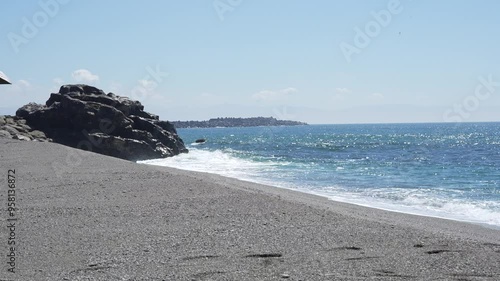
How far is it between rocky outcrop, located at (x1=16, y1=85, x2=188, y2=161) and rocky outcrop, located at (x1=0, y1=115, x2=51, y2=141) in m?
1.04

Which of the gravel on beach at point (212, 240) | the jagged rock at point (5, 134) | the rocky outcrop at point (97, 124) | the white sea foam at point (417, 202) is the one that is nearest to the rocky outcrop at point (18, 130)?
the jagged rock at point (5, 134)

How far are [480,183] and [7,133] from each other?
29476 millimetres

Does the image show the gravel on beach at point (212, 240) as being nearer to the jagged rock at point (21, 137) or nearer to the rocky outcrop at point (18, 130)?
the jagged rock at point (21, 137)

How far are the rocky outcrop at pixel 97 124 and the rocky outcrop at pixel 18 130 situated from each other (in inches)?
40.8

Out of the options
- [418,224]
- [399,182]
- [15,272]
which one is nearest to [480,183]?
[399,182]

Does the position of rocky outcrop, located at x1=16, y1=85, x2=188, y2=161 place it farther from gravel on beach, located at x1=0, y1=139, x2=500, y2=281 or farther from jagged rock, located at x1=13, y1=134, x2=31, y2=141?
gravel on beach, located at x1=0, y1=139, x2=500, y2=281

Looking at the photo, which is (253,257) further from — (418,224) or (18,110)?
(18,110)

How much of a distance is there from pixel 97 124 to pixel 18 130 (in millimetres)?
6188

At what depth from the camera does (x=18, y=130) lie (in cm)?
3800

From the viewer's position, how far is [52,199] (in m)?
13.1

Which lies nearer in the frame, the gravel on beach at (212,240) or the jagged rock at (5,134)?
the gravel on beach at (212,240)

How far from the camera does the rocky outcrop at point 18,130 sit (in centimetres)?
3447

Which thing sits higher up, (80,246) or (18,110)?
(18,110)

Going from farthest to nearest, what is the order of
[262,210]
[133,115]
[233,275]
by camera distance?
[133,115] < [262,210] < [233,275]
